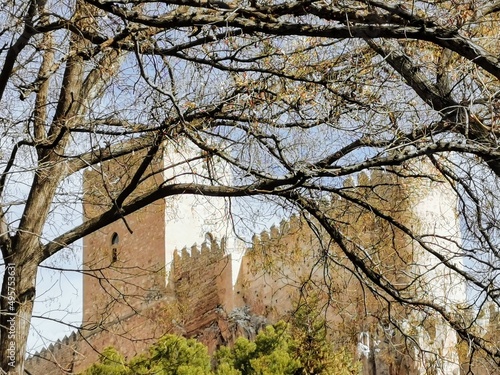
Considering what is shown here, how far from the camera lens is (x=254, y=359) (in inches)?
517

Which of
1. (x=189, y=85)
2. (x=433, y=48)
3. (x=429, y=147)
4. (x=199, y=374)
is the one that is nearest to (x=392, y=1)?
(x=429, y=147)

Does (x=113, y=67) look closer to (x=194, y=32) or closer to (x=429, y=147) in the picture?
(x=194, y=32)

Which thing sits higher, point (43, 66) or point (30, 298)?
point (43, 66)

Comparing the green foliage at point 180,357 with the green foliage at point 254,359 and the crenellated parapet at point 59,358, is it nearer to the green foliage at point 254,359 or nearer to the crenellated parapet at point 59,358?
the green foliage at point 254,359

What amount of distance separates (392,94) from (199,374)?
327 inches

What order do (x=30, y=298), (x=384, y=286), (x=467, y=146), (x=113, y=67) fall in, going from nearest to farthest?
(x=467, y=146) → (x=30, y=298) → (x=384, y=286) → (x=113, y=67)

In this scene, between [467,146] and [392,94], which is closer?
[467,146]

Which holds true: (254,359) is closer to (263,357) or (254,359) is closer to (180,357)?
(263,357)

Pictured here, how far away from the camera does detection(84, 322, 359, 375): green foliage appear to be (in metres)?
11.9

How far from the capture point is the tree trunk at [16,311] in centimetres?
441

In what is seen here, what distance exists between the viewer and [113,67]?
5.19 meters

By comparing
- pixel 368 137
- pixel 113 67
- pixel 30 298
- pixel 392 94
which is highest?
pixel 113 67

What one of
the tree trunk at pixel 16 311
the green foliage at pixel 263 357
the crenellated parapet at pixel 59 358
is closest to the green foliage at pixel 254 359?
the green foliage at pixel 263 357

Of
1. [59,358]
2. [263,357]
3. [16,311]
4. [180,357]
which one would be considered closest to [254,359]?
[263,357]
